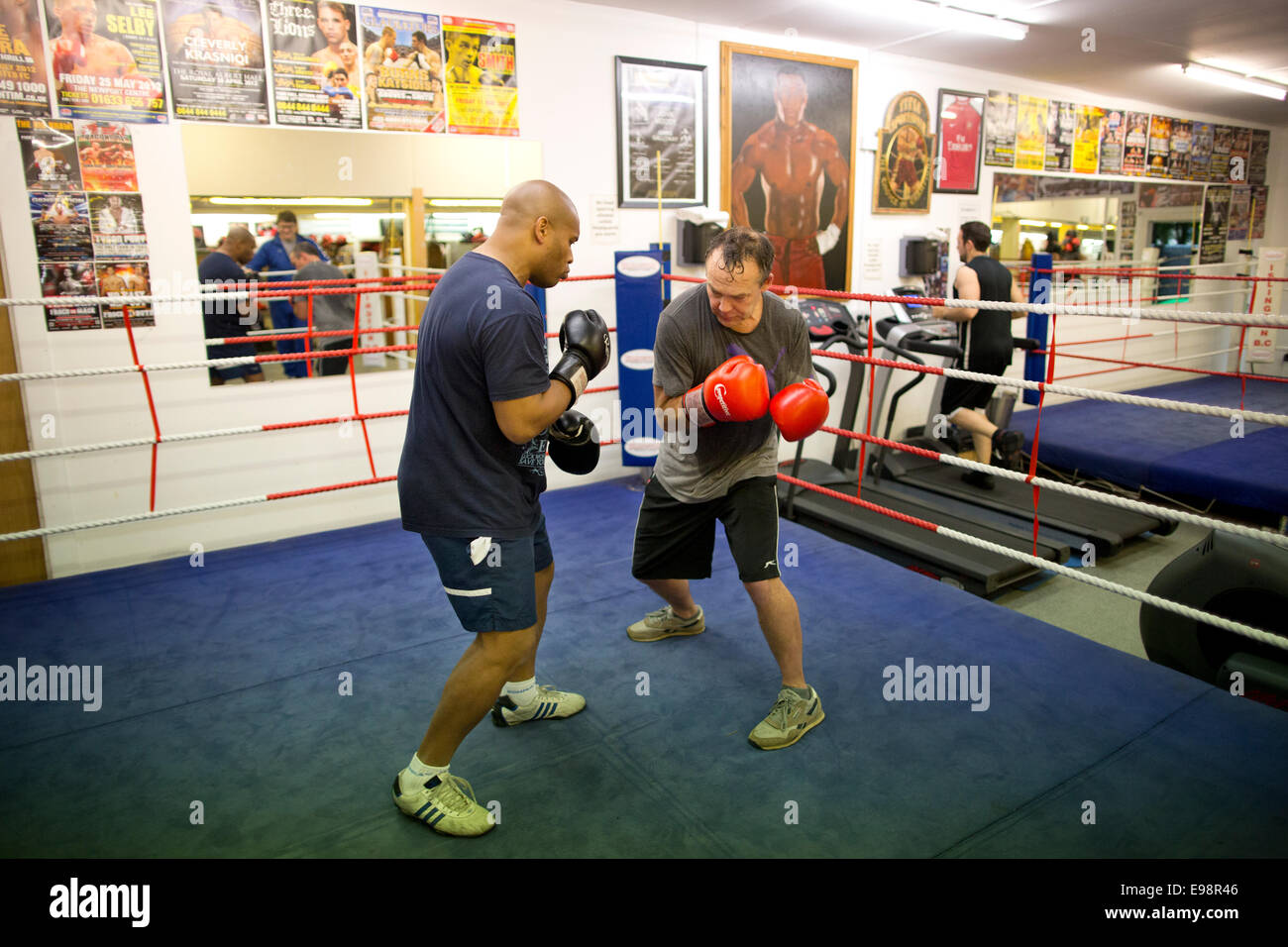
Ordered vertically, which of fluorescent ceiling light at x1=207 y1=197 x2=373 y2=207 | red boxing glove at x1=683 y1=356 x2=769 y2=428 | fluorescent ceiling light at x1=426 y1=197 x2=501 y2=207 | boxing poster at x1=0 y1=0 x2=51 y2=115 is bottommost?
red boxing glove at x1=683 y1=356 x2=769 y2=428

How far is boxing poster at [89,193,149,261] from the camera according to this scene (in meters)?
3.13

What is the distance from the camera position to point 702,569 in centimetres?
229

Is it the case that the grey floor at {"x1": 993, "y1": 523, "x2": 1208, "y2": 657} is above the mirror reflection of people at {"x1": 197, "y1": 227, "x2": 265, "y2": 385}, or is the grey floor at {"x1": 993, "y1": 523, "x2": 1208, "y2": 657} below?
below

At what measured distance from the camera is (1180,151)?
24.9ft

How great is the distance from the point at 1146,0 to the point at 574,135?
3.11 meters

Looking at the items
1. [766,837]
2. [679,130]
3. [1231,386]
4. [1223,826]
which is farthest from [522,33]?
[1231,386]

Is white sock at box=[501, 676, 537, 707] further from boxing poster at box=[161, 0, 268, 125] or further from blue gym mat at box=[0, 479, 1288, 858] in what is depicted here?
boxing poster at box=[161, 0, 268, 125]

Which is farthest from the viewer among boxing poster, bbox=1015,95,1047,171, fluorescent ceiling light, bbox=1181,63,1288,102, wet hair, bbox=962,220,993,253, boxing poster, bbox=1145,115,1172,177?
boxing poster, bbox=1145,115,1172,177

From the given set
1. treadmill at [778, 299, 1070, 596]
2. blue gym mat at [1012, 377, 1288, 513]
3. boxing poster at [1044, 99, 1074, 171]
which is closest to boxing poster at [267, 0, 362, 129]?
treadmill at [778, 299, 1070, 596]

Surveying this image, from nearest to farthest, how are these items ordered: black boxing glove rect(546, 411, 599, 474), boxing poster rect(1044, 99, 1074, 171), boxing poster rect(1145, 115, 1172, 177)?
black boxing glove rect(546, 411, 599, 474) < boxing poster rect(1044, 99, 1074, 171) < boxing poster rect(1145, 115, 1172, 177)

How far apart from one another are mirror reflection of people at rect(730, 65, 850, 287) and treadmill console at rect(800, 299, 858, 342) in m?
0.33

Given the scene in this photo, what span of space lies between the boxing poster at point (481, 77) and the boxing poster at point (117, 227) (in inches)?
54.0

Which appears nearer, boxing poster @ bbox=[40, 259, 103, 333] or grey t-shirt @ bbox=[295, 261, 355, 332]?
boxing poster @ bbox=[40, 259, 103, 333]

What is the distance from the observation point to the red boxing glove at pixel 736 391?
75.5 inches
